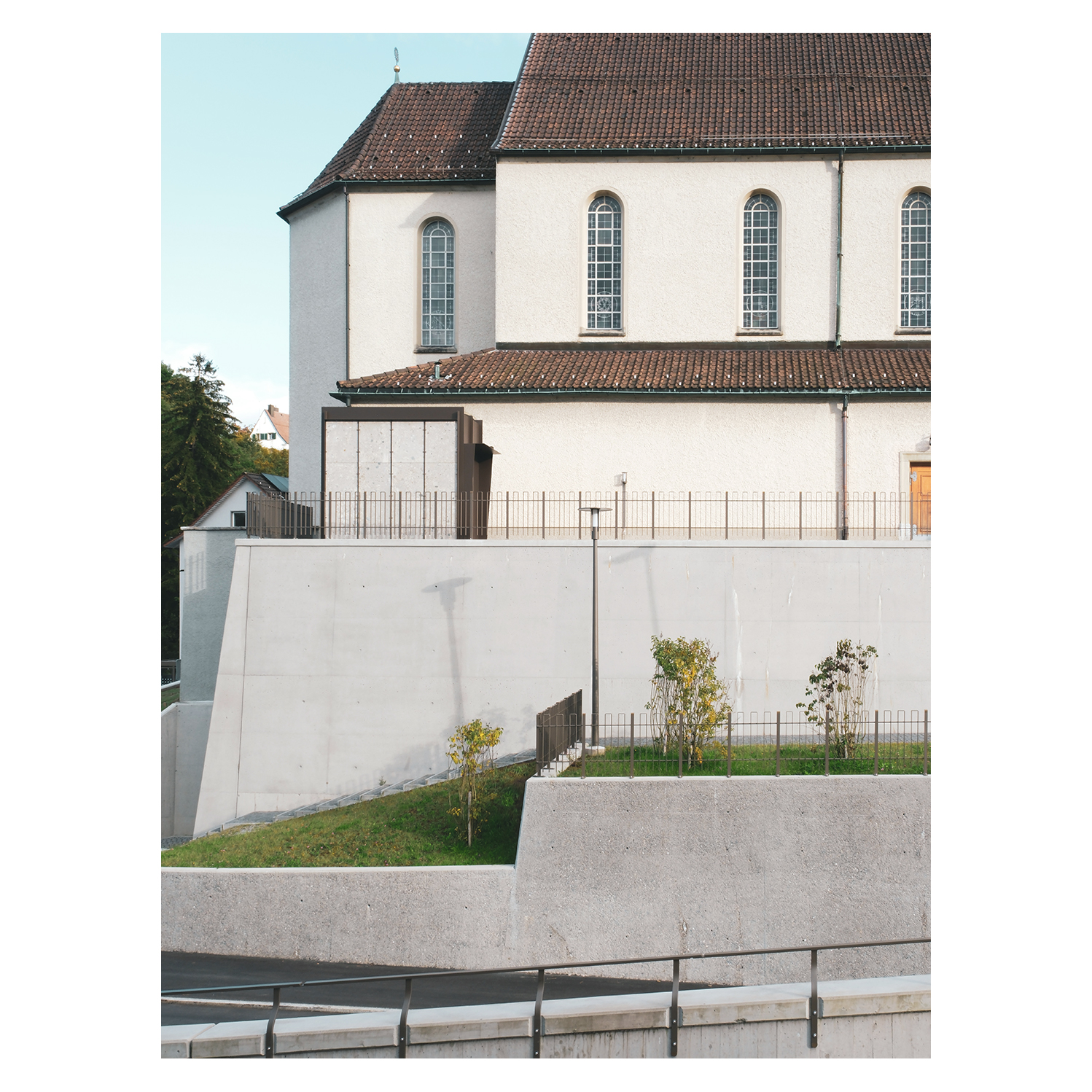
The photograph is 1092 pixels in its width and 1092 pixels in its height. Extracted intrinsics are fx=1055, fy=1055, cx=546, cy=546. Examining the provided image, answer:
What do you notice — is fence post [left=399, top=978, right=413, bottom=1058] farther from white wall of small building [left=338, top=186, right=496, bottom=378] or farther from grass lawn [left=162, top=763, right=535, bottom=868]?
white wall of small building [left=338, top=186, right=496, bottom=378]

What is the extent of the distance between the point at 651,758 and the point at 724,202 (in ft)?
50.4

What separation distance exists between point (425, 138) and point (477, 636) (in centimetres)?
1621

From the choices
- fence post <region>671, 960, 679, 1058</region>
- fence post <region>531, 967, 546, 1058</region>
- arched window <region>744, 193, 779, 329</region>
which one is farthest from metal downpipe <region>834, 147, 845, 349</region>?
fence post <region>531, 967, 546, 1058</region>

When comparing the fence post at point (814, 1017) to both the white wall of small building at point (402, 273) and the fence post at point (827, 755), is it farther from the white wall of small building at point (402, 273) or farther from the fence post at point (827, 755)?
the white wall of small building at point (402, 273)

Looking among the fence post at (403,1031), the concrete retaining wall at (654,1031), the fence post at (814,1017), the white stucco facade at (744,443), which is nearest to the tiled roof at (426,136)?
→ the white stucco facade at (744,443)

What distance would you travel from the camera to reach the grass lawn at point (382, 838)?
1652cm

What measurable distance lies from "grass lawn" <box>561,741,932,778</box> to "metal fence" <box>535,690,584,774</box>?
39cm

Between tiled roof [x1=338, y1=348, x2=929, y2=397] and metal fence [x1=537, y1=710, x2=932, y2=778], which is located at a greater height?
tiled roof [x1=338, y1=348, x2=929, y2=397]

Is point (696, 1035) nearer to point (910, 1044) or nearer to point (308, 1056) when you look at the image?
point (910, 1044)

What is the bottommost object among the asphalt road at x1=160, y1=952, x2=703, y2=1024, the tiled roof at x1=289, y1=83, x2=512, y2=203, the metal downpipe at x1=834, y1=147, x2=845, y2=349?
the asphalt road at x1=160, y1=952, x2=703, y2=1024

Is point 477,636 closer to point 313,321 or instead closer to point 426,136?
point 313,321

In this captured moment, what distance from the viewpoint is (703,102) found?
27.2m

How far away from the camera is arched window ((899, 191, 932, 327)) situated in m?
26.1

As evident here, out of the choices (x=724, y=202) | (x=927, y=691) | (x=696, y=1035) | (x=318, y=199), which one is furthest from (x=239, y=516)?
(x=696, y=1035)
